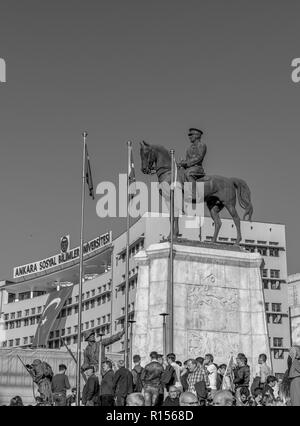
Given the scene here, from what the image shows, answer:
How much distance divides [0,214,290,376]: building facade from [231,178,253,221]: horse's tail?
56.2 meters

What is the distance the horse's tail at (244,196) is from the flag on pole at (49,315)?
89309 mm

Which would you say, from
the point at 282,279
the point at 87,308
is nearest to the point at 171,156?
the point at 282,279

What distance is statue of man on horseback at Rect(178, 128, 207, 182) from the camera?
30.9m

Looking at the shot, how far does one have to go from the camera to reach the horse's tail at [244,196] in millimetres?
31969

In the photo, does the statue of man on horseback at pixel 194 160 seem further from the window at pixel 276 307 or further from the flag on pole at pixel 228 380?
the window at pixel 276 307

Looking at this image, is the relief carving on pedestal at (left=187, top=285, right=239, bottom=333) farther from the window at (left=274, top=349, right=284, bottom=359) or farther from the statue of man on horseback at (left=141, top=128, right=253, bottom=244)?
the window at (left=274, top=349, right=284, bottom=359)

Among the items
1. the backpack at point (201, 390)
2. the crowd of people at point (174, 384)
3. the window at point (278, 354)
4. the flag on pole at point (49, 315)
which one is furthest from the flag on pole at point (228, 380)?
the flag on pole at point (49, 315)

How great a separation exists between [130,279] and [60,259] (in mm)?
25963

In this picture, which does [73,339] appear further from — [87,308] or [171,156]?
[171,156]

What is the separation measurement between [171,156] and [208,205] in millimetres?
2851

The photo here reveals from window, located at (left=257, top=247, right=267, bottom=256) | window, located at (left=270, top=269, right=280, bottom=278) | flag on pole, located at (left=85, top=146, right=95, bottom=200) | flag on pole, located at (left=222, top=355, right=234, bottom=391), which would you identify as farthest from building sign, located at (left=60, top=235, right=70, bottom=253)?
flag on pole, located at (left=222, top=355, right=234, bottom=391)
